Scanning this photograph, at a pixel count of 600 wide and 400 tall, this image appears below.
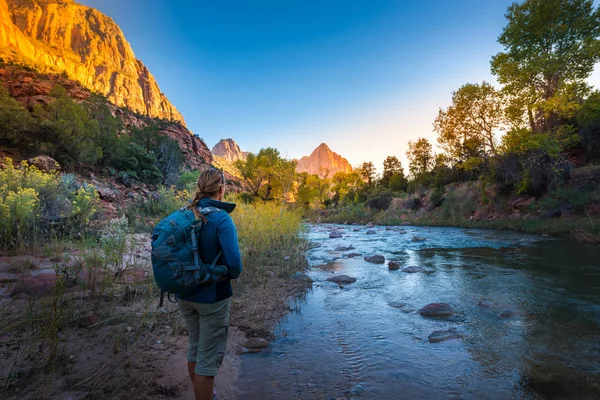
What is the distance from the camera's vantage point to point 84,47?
11319 cm

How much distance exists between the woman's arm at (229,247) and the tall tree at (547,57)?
17.4m

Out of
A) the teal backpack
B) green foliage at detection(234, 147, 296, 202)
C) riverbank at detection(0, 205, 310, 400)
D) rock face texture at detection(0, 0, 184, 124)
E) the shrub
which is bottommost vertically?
riverbank at detection(0, 205, 310, 400)

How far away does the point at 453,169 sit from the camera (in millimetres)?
26578

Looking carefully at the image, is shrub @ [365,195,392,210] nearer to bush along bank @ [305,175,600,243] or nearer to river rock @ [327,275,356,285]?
bush along bank @ [305,175,600,243]

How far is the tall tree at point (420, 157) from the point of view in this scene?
36.4 m

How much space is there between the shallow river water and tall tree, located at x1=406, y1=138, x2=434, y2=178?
102 ft

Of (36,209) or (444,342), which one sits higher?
(36,209)

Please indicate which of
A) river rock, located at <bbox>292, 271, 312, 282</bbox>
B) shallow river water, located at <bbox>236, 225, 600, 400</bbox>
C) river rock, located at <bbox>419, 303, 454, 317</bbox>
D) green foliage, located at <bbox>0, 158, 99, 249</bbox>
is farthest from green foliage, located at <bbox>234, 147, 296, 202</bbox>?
river rock, located at <bbox>419, 303, 454, 317</bbox>

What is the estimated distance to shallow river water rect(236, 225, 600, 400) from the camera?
8.86 feet

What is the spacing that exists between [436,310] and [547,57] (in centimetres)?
1642

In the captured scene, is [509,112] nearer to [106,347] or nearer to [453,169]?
[453,169]

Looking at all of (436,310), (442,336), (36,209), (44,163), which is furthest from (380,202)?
(36,209)

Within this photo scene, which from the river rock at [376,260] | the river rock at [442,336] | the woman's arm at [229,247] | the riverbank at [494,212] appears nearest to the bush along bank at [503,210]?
the riverbank at [494,212]

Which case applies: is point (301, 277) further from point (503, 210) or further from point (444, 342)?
point (503, 210)
